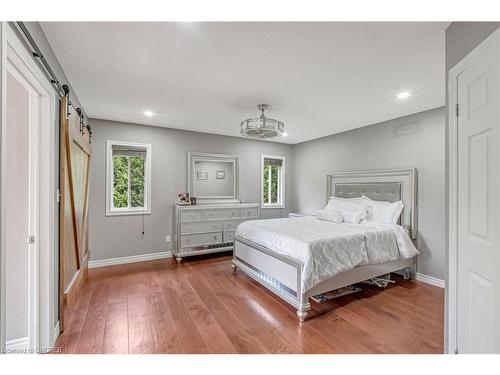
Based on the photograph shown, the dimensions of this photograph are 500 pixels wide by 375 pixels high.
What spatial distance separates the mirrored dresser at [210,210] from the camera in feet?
13.4

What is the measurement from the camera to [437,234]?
3150 millimetres

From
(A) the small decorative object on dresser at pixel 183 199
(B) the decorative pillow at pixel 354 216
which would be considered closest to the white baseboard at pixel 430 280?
(B) the decorative pillow at pixel 354 216

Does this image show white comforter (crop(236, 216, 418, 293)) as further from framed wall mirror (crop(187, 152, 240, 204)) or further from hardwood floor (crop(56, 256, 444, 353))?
framed wall mirror (crop(187, 152, 240, 204))

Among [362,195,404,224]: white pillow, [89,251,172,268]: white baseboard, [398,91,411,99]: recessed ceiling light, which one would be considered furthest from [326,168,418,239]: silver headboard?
[89,251,172,268]: white baseboard

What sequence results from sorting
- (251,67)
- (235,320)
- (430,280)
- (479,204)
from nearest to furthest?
(479,204)
(251,67)
(235,320)
(430,280)

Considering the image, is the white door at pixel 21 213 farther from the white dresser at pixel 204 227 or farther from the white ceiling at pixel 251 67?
the white dresser at pixel 204 227

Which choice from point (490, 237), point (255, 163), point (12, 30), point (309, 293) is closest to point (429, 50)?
point (490, 237)

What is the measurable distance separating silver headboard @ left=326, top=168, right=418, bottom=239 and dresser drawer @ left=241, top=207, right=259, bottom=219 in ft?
5.32

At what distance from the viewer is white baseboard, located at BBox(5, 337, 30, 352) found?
1.76m

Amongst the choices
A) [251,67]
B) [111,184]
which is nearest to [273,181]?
[111,184]

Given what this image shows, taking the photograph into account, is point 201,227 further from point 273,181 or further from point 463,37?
point 463,37

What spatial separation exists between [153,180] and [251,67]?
292 centimetres

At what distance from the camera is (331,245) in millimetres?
2490
